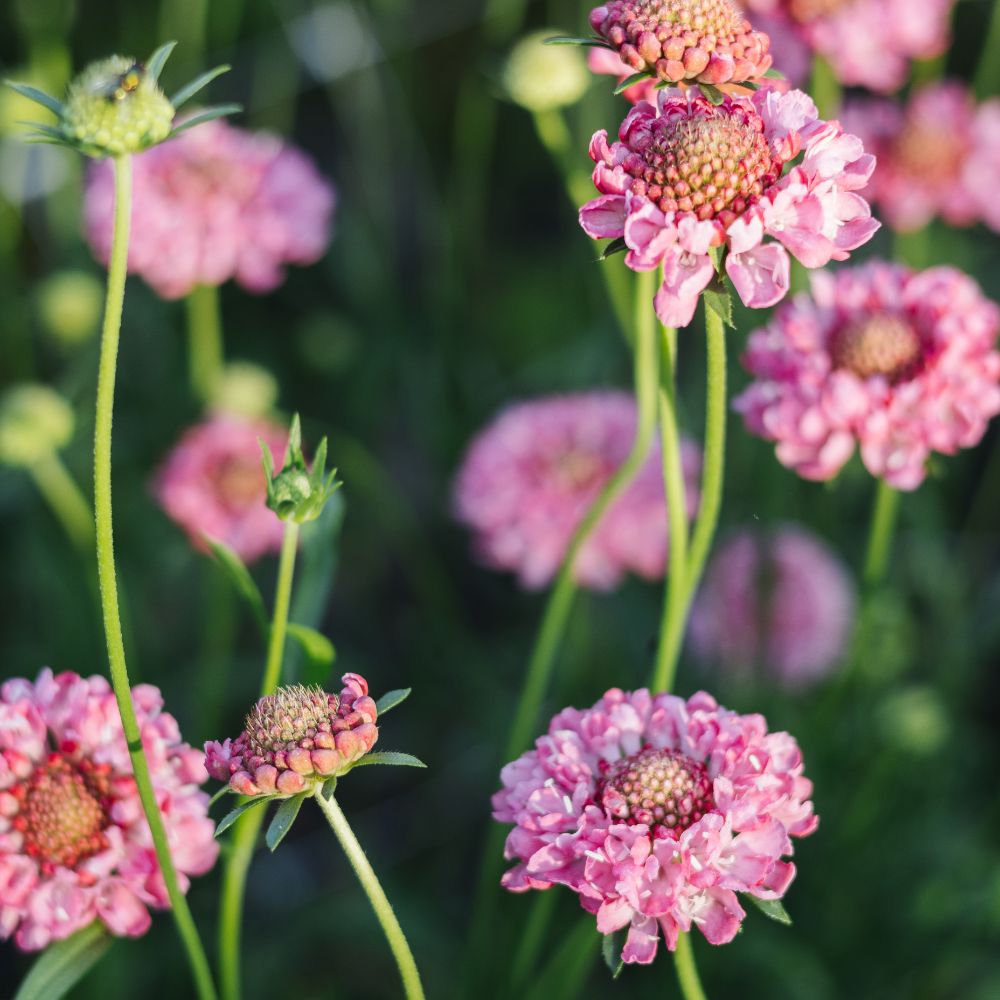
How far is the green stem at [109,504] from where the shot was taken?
634 mm

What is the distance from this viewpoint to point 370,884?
0.62 m

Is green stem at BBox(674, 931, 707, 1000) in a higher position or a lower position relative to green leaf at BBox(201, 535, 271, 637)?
lower

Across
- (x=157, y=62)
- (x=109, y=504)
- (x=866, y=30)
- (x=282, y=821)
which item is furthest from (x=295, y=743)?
(x=866, y=30)

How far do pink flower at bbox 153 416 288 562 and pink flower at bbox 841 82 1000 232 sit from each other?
→ 0.83 m

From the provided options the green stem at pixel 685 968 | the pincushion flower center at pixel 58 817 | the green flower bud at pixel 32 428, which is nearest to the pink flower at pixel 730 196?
the green stem at pixel 685 968

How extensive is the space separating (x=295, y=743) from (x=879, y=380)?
548 mm

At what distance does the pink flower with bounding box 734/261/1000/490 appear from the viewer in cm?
95

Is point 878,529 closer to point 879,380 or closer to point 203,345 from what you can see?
point 879,380

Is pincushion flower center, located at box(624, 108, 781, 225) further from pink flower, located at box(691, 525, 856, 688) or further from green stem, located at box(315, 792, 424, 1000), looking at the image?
pink flower, located at box(691, 525, 856, 688)

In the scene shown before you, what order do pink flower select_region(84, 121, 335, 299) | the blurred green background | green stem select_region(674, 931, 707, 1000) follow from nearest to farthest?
green stem select_region(674, 931, 707, 1000) < the blurred green background < pink flower select_region(84, 121, 335, 299)

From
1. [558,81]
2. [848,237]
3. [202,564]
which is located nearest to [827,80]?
[558,81]

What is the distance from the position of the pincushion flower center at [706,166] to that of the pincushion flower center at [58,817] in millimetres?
473

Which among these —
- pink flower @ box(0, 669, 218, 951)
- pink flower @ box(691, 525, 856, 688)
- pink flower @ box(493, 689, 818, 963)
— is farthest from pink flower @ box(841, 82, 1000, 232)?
pink flower @ box(0, 669, 218, 951)

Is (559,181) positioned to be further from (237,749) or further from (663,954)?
(237,749)
